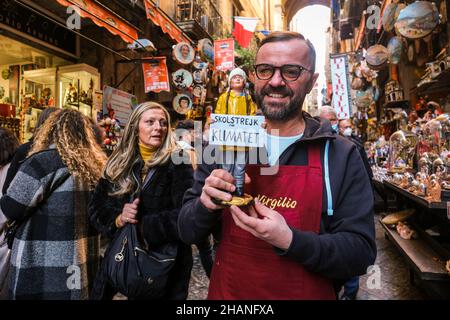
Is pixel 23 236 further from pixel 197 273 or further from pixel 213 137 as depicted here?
pixel 197 273

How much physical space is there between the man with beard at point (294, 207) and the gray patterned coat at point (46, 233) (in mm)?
1424

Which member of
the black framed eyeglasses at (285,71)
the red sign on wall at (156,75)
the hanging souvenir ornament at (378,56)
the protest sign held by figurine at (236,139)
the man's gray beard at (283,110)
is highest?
the hanging souvenir ornament at (378,56)

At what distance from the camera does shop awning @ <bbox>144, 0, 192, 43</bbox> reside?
322 inches

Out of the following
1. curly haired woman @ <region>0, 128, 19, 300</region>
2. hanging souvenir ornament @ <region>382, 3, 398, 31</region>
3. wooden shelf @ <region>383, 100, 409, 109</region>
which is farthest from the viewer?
wooden shelf @ <region>383, 100, 409, 109</region>

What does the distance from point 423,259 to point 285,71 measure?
3.47 meters

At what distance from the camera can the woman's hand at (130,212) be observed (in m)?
2.32

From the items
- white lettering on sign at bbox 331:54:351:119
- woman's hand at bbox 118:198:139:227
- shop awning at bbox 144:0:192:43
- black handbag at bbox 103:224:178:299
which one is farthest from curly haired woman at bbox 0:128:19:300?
white lettering on sign at bbox 331:54:351:119

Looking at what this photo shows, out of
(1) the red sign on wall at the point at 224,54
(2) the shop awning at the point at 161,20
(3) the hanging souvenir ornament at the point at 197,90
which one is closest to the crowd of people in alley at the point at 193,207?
(2) the shop awning at the point at 161,20

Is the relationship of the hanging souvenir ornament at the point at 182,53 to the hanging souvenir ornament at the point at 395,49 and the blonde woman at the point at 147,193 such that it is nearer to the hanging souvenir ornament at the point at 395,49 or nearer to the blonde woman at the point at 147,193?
the hanging souvenir ornament at the point at 395,49

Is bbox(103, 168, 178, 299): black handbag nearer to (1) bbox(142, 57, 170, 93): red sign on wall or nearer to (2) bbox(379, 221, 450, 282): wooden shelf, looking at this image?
(2) bbox(379, 221, 450, 282): wooden shelf

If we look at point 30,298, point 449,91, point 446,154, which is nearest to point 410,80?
point 449,91

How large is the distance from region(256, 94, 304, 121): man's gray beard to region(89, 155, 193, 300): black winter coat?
48.1 inches

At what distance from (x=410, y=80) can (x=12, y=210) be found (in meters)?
11.0

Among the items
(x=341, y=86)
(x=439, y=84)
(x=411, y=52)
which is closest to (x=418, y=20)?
(x=439, y=84)
